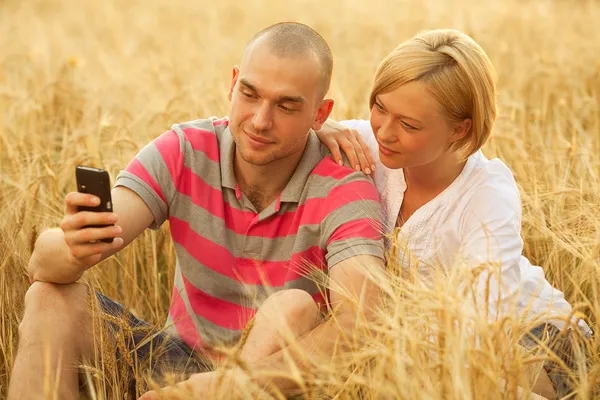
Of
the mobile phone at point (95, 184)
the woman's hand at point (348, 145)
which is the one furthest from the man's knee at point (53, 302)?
the woman's hand at point (348, 145)

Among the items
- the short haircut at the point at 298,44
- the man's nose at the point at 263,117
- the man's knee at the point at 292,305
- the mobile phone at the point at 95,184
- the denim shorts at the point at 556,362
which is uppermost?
the short haircut at the point at 298,44

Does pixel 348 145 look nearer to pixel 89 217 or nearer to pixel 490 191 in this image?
pixel 490 191

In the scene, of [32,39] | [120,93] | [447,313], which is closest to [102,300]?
[447,313]

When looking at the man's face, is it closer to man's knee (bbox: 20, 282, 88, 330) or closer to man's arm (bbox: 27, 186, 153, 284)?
man's arm (bbox: 27, 186, 153, 284)

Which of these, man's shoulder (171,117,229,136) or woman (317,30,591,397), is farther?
man's shoulder (171,117,229,136)

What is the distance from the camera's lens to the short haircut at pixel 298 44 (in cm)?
238

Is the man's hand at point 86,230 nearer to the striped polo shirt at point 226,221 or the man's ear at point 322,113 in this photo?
the striped polo shirt at point 226,221

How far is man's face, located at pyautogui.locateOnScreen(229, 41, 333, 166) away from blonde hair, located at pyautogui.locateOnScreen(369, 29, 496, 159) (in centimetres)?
23

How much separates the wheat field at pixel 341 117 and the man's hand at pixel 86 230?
0.34m

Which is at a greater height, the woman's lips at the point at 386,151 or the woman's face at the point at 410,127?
the woman's face at the point at 410,127

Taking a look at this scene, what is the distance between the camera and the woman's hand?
246 cm

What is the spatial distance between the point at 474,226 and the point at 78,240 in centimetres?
113

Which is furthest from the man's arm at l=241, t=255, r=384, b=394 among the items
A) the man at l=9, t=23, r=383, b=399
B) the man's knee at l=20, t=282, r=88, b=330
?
the man's knee at l=20, t=282, r=88, b=330

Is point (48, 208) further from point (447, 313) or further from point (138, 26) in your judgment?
point (138, 26)
